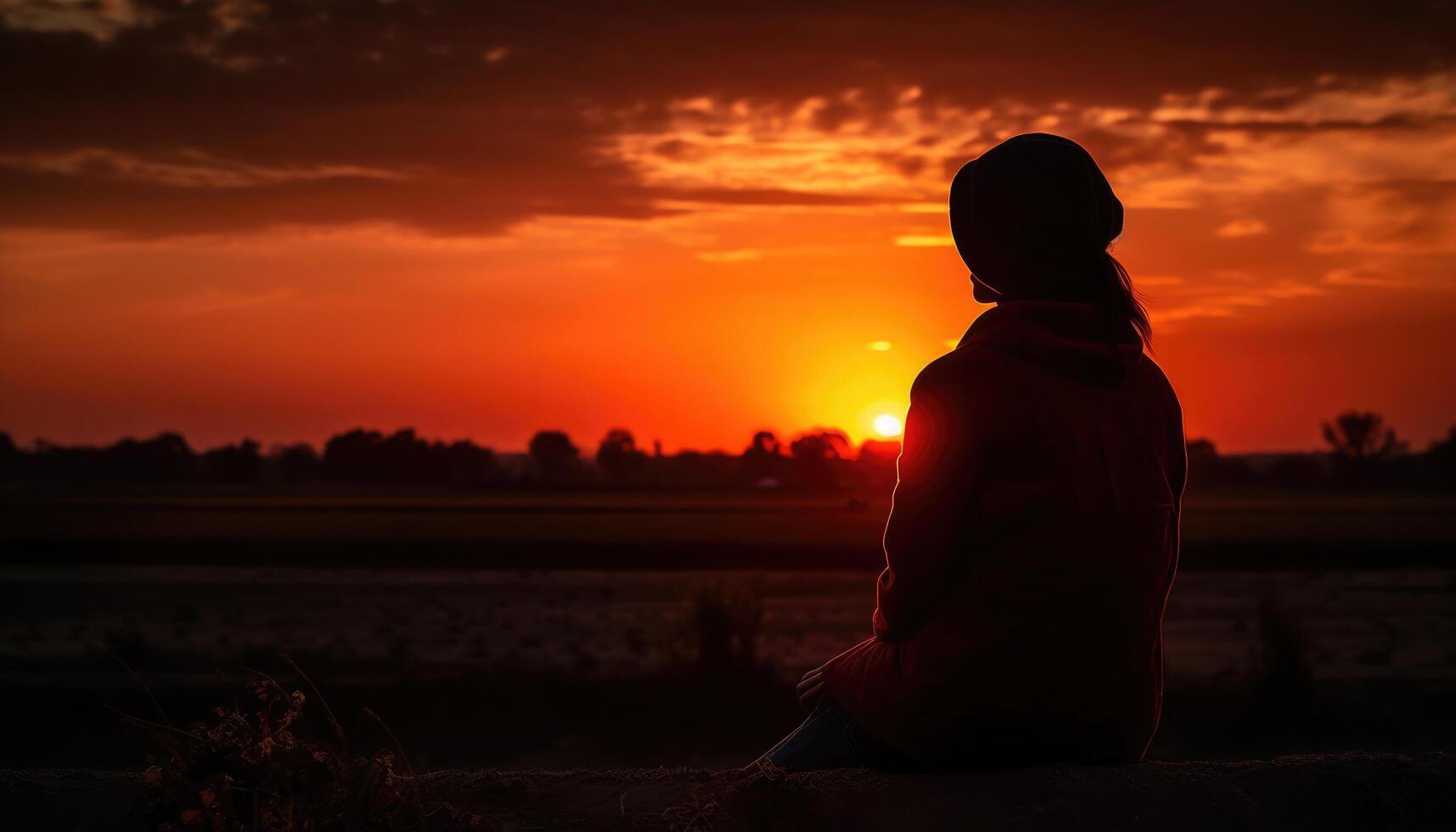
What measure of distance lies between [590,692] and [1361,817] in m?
14.7

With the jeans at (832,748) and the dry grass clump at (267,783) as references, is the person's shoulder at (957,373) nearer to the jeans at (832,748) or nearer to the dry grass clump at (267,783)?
the jeans at (832,748)

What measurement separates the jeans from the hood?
0.80 meters

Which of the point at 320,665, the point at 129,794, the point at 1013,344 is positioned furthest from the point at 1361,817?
the point at 320,665

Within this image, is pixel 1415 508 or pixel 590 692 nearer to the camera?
pixel 590 692

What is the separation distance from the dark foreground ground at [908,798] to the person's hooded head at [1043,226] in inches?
37.4

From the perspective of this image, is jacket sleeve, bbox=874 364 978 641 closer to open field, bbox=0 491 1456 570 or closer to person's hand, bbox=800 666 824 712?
person's hand, bbox=800 666 824 712

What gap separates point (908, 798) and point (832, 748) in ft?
0.59

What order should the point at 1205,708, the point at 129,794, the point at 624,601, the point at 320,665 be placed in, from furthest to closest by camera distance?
the point at 624,601
the point at 320,665
the point at 1205,708
the point at 129,794

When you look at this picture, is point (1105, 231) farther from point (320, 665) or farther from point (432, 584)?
point (432, 584)

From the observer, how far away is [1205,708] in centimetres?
1612

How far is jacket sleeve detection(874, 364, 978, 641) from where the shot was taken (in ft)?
7.20

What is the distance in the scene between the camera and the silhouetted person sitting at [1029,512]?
2.21 metres

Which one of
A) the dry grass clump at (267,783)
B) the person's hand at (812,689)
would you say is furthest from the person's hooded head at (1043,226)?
the dry grass clump at (267,783)

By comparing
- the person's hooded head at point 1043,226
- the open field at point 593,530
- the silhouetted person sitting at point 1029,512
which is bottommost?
the open field at point 593,530
